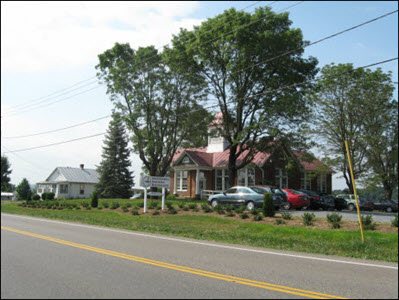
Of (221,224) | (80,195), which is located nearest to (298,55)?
(221,224)

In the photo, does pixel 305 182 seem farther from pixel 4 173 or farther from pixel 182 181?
pixel 4 173

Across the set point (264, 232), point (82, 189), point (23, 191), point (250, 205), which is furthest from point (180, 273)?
point (82, 189)

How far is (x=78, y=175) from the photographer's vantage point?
62969 millimetres

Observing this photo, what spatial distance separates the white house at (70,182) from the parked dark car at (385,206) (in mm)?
42943

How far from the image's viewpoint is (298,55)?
2820cm

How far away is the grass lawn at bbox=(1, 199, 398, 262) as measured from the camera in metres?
11.3

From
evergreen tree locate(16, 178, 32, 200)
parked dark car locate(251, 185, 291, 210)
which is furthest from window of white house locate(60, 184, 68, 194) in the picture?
parked dark car locate(251, 185, 291, 210)

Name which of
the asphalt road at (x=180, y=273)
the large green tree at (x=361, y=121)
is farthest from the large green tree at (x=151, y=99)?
the asphalt road at (x=180, y=273)

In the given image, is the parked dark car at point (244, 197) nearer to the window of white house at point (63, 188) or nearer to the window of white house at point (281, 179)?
the window of white house at point (281, 179)

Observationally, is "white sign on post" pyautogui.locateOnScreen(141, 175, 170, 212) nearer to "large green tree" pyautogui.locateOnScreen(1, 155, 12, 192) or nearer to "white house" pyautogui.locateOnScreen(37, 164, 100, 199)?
"large green tree" pyautogui.locateOnScreen(1, 155, 12, 192)

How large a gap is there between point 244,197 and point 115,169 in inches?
1072

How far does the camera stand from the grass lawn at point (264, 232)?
11.3 metres

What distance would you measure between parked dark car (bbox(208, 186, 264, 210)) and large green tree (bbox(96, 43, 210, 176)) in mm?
11630

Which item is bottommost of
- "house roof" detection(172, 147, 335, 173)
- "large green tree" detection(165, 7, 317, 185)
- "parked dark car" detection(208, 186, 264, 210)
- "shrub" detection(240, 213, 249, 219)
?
"shrub" detection(240, 213, 249, 219)
